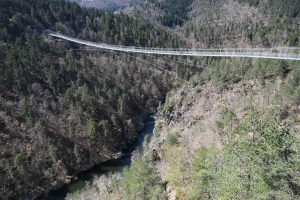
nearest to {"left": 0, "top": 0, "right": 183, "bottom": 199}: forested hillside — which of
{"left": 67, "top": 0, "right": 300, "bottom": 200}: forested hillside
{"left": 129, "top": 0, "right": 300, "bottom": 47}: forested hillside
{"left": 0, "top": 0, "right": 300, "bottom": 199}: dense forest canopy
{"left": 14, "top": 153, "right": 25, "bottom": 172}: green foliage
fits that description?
{"left": 14, "top": 153, "right": 25, "bottom": 172}: green foliage

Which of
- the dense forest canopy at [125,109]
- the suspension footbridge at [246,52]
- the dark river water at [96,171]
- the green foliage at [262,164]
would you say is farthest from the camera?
the dark river water at [96,171]

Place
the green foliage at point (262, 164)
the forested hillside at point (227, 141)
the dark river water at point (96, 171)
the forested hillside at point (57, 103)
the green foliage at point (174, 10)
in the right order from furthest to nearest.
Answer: the green foliage at point (174, 10), the forested hillside at point (57, 103), the dark river water at point (96, 171), the forested hillside at point (227, 141), the green foliage at point (262, 164)

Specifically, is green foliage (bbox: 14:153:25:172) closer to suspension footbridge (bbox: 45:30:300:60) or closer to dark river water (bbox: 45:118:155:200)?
dark river water (bbox: 45:118:155:200)

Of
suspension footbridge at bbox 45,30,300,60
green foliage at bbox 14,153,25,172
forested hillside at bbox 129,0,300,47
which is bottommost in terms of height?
green foliage at bbox 14,153,25,172

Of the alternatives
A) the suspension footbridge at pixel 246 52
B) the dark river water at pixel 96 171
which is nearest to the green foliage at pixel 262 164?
the suspension footbridge at pixel 246 52

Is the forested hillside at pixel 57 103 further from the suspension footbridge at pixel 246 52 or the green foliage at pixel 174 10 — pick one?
the green foliage at pixel 174 10

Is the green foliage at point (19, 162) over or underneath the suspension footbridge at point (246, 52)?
underneath

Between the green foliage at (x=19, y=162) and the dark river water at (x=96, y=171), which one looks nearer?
the green foliage at (x=19, y=162)

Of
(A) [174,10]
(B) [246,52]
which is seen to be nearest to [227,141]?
(B) [246,52]

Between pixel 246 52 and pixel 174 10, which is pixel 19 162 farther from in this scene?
pixel 174 10

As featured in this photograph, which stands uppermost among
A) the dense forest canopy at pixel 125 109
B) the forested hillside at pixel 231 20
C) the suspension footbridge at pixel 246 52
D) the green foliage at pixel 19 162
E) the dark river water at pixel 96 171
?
the forested hillside at pixel 231 20
